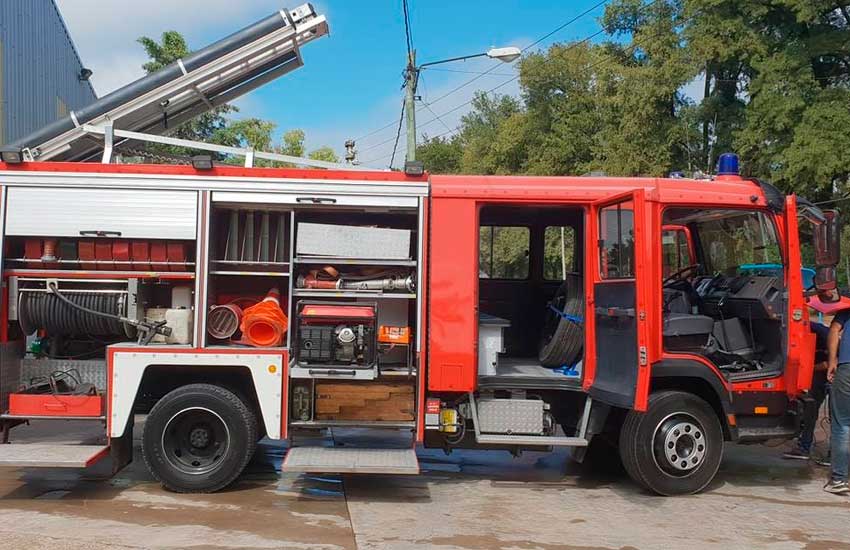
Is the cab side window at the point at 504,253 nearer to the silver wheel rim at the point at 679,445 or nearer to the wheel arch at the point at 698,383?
the wheel arch at the point at 698,383

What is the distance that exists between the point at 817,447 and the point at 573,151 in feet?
91.8

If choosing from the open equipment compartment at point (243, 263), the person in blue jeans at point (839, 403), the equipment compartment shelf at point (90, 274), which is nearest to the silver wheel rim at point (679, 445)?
the person in blue jeans at point (839, 403)

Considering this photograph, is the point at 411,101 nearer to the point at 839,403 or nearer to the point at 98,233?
the point at 98,233

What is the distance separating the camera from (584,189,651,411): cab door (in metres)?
6.50

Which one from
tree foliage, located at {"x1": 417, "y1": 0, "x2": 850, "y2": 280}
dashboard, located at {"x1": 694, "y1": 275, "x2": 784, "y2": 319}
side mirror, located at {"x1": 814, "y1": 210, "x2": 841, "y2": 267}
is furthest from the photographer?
tree foliage, located at {"x1": 417, "y1": 0, "x2": 850, "y2": 280}

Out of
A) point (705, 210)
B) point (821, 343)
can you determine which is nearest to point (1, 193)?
point (705, 210)

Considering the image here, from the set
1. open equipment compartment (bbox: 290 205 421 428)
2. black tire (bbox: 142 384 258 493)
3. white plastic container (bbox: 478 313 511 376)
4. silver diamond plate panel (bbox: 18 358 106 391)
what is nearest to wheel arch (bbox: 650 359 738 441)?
white plastic container (bbox: 478 313 511 376)

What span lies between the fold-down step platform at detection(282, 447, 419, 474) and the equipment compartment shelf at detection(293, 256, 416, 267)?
172cm

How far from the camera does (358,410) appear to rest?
7.06 m

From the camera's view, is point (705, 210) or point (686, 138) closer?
point (705, 210)

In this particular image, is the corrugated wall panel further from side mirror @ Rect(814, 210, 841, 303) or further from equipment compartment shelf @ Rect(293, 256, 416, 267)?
side mirror @ Rect(814, 210, 841, 303)

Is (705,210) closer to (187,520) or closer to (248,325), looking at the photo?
(248,325)

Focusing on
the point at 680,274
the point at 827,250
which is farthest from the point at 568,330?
the point at 827,250

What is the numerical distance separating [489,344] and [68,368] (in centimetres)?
395
